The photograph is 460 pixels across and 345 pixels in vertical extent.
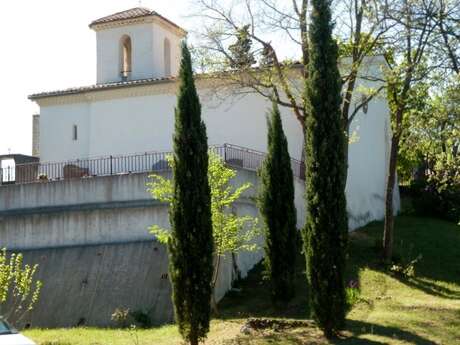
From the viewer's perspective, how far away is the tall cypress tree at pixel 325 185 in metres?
15.7

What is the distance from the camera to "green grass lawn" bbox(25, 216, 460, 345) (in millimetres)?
15914

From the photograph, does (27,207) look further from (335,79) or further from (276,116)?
(335,79)

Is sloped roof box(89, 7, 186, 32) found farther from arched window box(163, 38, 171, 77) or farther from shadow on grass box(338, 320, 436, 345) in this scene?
shadow on grass box(338, 320, 436, 345)

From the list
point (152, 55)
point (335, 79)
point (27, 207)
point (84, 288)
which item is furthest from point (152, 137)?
point (335, 79)

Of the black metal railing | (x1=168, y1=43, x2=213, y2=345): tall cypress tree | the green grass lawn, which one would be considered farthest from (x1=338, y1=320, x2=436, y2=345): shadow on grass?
the black metal railing

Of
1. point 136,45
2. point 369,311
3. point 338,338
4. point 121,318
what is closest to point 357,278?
point 369,311

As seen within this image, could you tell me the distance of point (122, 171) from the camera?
1074 inches

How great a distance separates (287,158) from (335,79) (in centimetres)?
495

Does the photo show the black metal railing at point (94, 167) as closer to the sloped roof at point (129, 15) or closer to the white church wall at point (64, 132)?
the white church wall at point (64, 132)

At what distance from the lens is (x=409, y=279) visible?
71.4ft

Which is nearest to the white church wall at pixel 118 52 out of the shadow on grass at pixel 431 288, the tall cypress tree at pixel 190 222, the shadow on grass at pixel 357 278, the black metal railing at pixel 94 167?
the black metal railing at pixel 94 167

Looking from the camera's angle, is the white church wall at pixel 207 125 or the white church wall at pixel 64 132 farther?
the white church wall at pixel 64 132

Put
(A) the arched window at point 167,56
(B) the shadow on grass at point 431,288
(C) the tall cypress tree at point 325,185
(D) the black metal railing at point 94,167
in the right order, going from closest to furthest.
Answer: (C) the tall cypress tree at point 325,185 < (B) the shadow on grass at point 431,288 < (D) the black metal railing at point 94,167 < (A) the arched window at point 167,56

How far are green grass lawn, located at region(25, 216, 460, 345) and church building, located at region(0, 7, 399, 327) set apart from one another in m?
1.57
